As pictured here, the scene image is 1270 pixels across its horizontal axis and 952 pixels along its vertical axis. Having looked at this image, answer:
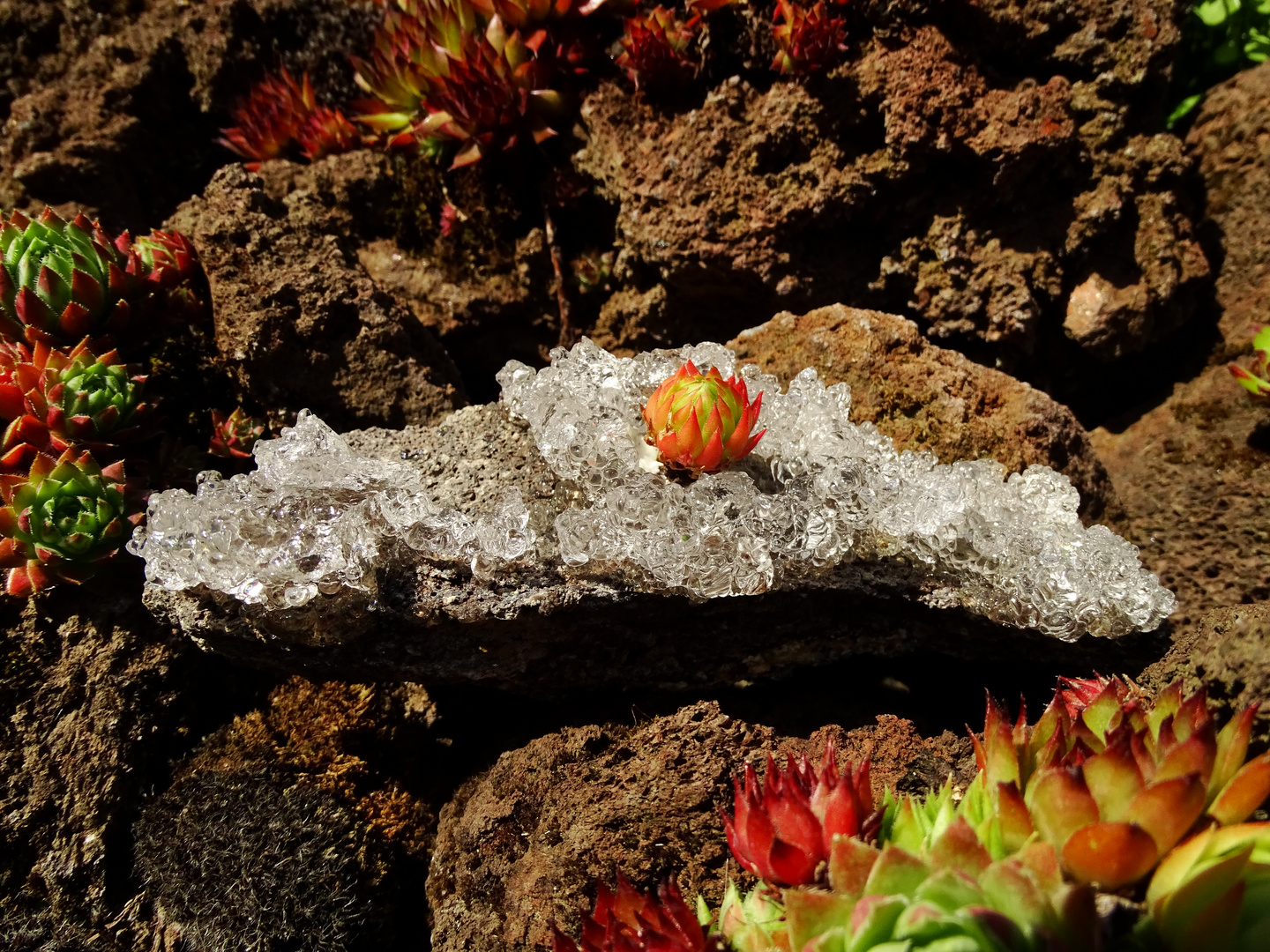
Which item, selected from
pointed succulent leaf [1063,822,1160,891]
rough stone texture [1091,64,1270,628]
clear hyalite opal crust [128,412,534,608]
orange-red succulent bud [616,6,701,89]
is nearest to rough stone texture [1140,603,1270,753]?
pointed succulent leaf [1063,822,1160,891]

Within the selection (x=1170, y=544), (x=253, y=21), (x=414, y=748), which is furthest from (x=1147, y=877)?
(x=253, y=21)

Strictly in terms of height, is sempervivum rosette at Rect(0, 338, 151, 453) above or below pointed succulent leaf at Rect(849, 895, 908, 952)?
above

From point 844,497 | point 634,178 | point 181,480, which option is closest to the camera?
point 844,497

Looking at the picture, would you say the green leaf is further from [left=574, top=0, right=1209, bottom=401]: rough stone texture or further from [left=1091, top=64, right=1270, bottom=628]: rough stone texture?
[left=574, top=0, right=1209, bottom=401]: rough stone texture

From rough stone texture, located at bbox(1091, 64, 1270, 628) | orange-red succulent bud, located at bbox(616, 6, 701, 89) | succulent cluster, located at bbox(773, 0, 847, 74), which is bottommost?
rough stone texture, located at bbox(1091, 64, 1270, 628)

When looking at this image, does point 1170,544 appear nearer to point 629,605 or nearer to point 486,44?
point 629,605

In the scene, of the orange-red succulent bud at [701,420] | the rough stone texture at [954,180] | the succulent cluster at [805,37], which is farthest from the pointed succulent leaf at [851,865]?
the succulent cluster at [805,37]
